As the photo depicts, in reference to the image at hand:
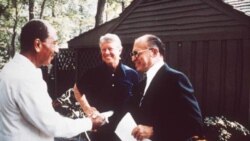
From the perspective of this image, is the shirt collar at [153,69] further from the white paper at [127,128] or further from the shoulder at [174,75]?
the white paper at [127,128]

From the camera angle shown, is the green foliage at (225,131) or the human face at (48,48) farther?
the green foliage at (225,131)

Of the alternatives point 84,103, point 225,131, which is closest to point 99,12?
point 225,131

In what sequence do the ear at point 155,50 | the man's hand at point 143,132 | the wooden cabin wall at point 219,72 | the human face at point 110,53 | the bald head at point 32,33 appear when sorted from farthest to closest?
the wooden cabin wall at point 219,72, the human face at point 110,53, the ear at point 155,50, the man's hand at point 143,132, the bald head at point 32,33

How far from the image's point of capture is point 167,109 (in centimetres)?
329

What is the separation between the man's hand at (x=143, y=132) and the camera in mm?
3301

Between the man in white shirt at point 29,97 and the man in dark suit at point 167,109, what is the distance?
83 cm

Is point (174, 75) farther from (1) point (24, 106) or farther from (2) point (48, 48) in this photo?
(1) point (24, 106)

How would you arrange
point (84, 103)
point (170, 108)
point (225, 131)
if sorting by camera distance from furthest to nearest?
1. point (225, 131)
2. point (84, 103)
3. point (170, 108)

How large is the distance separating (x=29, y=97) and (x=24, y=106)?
0.07m

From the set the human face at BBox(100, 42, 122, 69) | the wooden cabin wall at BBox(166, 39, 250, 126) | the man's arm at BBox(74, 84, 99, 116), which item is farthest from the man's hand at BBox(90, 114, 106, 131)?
the wooden cabin wall at BBox(166, 39, 250, 126)

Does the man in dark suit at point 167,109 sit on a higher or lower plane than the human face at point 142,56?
lower

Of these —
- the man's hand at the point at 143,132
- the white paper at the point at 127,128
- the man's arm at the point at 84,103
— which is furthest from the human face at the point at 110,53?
the man's hand at the point at 143,132

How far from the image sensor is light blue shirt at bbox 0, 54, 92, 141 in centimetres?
254

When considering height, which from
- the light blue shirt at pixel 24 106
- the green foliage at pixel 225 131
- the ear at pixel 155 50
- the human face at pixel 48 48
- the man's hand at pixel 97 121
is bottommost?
the green foliage at pixel 225 131
